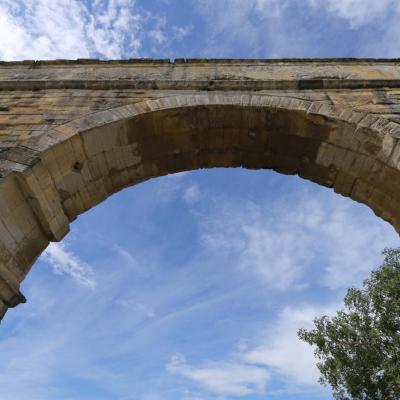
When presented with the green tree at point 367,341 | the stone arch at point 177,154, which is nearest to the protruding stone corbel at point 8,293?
the stone arch at point 177,154

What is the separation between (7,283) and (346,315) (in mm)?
9538

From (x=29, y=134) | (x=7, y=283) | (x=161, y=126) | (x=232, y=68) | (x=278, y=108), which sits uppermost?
(x=232, y=68)

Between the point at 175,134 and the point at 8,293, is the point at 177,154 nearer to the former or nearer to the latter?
the point at 175,134

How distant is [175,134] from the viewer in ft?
18.0

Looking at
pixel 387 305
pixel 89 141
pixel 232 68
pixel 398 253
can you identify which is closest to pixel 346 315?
pixel 387 305

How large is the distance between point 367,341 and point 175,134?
8.14m

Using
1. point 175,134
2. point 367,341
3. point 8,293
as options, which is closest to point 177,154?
point 175,134

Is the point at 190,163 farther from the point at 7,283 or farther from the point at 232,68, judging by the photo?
the point at 7,283

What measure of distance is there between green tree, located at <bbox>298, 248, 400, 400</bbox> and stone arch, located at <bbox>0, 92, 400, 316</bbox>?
607 centimetres

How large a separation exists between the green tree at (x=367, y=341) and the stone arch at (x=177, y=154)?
6065 millimetres

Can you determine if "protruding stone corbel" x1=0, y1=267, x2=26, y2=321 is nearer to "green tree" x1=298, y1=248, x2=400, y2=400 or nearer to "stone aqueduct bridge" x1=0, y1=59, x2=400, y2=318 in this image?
"stone aqueduct bridge" x1=0, y1=59, x2=400, y2=318

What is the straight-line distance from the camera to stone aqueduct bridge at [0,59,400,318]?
4.54 m

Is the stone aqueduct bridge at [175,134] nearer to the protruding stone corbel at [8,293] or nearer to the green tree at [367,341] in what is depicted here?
the protruding stone corbel at [8,293]

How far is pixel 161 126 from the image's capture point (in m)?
5.34
